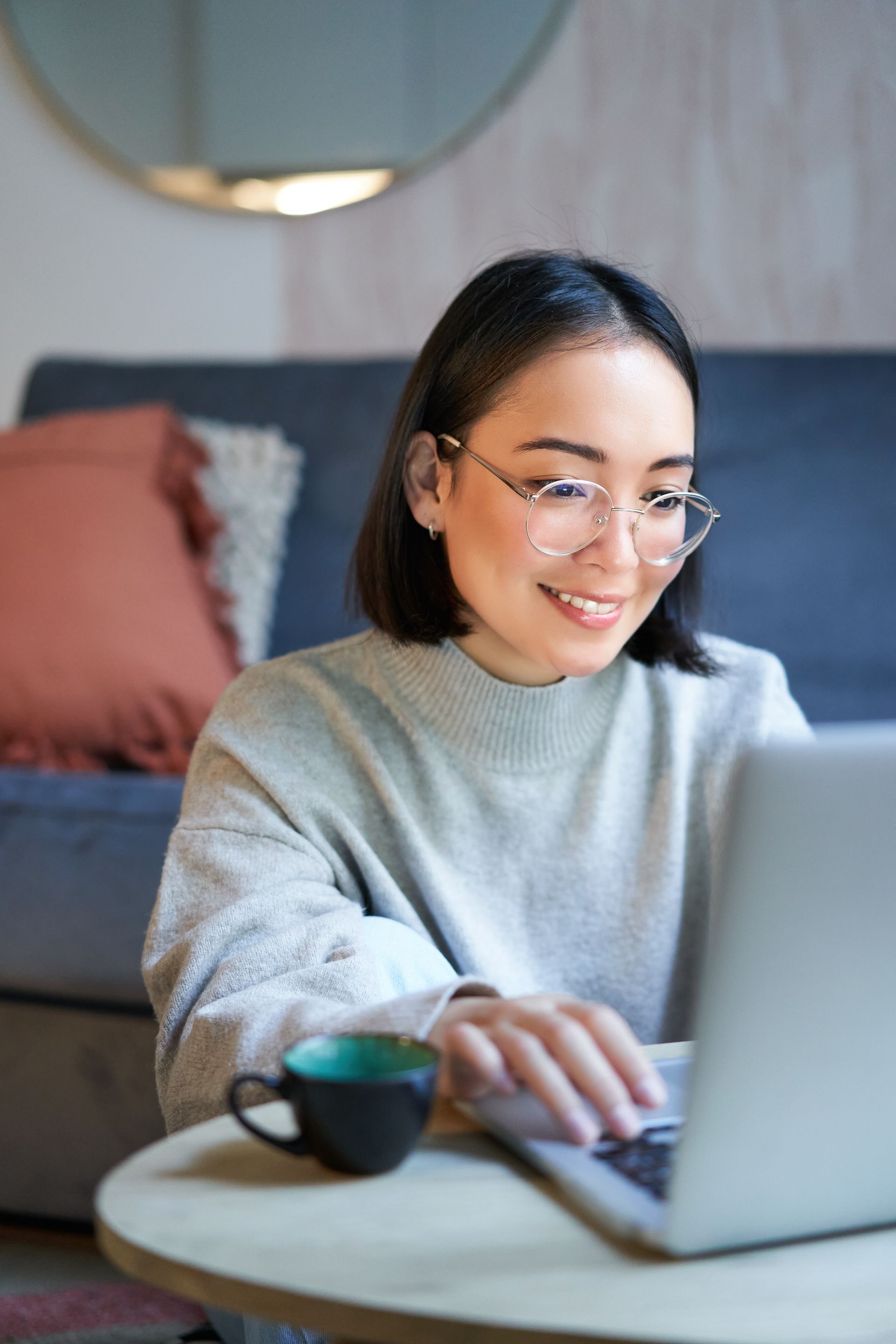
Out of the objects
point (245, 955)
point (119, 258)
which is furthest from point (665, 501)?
point (119, 258)

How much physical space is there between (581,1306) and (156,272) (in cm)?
248

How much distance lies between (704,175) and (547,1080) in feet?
7.06

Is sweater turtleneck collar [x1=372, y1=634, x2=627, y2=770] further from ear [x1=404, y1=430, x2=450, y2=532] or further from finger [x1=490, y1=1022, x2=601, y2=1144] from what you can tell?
finger [x1=490, y1=1022, x2=601, y2=1144]

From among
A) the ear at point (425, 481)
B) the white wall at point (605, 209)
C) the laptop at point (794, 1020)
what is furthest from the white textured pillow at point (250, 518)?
the laptop at point (794, 1020)

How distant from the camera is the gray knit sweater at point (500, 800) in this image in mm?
1045

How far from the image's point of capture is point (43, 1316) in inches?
52.5

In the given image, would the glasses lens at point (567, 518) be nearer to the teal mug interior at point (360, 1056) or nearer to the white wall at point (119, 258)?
the teal mug interior at point (360, 1056)

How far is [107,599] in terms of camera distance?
1.84 metres

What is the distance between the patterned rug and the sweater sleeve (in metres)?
0.59

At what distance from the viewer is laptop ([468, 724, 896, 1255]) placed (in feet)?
1.53

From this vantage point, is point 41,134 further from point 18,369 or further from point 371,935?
point 371,935

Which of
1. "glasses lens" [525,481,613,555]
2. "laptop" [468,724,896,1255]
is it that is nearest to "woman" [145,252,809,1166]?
"glasses lens" [525,481,613,555]

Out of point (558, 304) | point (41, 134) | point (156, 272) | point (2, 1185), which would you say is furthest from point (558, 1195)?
point (41, 134)

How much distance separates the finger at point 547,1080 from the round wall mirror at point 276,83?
2179 mm
